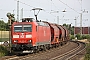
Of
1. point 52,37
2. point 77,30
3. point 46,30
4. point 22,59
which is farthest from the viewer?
point 77,30

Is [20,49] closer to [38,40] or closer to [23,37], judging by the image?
[23,37]

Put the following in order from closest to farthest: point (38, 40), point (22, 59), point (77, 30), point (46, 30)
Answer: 1. point (22, 59)
2. point (38, 40)
3. point (46, 30)
4. point (77, 30)

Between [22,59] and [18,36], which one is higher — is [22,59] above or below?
below

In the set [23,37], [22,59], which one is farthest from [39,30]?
[22,59]

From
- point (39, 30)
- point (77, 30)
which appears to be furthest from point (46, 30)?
point (77, 30)

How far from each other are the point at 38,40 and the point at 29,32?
7.60 ft

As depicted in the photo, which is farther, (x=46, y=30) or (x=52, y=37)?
(x=52, y=37)

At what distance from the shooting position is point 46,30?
29.8 metres

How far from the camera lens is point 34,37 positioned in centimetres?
2406

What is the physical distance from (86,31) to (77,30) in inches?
175

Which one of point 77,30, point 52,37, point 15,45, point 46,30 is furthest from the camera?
point 77,30

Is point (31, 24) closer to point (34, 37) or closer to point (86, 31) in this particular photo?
point (34, 37)

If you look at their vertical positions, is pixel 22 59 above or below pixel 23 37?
below

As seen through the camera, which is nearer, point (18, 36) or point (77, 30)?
point (18, 36)
